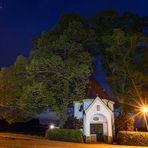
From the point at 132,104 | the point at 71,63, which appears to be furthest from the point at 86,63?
the point at 132,104

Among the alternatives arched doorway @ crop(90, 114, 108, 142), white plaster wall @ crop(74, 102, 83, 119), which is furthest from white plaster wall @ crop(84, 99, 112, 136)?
white plaster wall @ crop(74, 102, 83, 119)

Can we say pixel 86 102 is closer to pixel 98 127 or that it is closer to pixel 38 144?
pixel 98 127

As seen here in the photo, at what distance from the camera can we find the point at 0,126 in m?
68.9

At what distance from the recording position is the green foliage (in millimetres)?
39000

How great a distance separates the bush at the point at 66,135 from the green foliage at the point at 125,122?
20.4ft

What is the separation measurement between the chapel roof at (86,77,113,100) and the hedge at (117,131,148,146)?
8233 millimetres

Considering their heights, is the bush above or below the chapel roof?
below

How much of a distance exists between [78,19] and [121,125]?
52.1 feet

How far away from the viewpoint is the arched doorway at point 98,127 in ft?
131

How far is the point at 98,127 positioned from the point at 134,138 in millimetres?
7262

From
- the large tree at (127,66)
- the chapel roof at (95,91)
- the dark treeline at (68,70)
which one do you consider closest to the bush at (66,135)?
the dark treeline at (68,70)

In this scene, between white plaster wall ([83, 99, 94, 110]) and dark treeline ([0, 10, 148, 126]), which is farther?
white plaster wall ([83, 99, 94, 110])

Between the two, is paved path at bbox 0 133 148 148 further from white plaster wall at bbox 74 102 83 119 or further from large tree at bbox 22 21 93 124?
white plaster wall at bbox 74 102 83 119

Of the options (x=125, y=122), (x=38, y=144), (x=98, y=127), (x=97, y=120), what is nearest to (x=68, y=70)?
(x=97, y=120)
